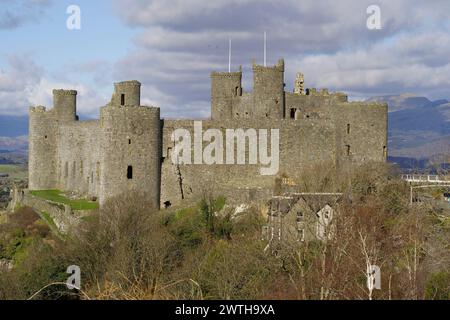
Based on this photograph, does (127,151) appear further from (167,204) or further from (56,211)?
(56,211)

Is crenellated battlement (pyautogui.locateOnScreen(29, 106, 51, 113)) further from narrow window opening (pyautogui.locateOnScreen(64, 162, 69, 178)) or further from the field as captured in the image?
the field

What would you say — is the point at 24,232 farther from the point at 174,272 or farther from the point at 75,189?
the point at 174,272

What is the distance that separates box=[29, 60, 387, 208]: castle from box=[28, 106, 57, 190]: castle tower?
3.27 m

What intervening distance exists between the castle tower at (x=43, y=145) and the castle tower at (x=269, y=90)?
46.9 feet

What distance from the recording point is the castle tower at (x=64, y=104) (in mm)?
48156

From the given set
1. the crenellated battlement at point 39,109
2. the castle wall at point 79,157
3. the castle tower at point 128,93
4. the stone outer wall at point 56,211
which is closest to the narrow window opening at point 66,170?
the castle wall at point 79,157

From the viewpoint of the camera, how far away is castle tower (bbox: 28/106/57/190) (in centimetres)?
4847

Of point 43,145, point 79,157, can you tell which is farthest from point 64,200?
point 43,145

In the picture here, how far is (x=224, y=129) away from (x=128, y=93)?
16.6 ft

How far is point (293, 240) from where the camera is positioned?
94.9 ft

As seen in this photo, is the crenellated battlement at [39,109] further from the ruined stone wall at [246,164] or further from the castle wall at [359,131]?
the castle wall at [359,131]

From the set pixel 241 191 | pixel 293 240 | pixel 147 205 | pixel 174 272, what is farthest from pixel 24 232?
pixel 293 240

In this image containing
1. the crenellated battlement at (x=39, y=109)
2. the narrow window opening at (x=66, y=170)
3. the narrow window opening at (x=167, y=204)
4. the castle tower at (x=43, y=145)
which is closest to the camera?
the narrow window opening at (x=167, y=204)

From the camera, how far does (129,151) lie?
35.3 m
